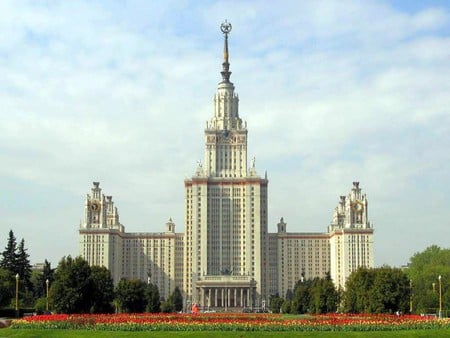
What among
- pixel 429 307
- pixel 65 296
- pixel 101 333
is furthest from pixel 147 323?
pixel 429 307

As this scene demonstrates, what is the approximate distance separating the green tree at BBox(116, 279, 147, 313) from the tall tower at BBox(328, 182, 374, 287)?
8194 cm

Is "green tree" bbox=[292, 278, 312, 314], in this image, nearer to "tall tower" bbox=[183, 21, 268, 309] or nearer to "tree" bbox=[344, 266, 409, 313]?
"tree" bbox=[344, 266, 409, 313]

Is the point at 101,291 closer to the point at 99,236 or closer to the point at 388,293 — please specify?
the point at 388,293

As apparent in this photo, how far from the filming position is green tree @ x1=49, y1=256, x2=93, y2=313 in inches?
2776

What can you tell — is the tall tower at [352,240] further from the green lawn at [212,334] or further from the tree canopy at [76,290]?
the green lawn at [212,334]

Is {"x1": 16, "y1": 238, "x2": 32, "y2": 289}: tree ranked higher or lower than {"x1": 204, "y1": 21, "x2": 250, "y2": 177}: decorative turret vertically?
lower

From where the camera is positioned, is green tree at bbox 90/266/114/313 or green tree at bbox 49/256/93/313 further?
green tree at bbox 90/266/114/313

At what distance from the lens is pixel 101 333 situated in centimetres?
4778

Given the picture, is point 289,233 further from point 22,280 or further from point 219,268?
point 22,280

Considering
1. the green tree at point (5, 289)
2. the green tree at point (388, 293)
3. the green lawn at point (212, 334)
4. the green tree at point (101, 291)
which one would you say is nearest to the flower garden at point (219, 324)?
the green lawn at point (212, 334)

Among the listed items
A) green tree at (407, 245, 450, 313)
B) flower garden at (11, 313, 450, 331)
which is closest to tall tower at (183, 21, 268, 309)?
green tree at (407, 245, 450, 313)

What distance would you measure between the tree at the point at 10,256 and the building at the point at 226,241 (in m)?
58.3

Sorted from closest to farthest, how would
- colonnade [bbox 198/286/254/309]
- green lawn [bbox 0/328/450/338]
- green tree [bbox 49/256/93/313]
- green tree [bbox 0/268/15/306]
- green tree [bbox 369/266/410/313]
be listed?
green lawn [bbox 0/328/450/338], green tree [bbox 49/256/93/313], green tree [bbox 369/266/410/313], green tree [bbox 0/268/15/306], colonnade [bbox 198/286/254/309]

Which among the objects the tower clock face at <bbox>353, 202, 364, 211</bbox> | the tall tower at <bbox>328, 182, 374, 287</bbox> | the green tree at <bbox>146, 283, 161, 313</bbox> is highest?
the tower clock face at <bbox>353, 202, 364, 211</bbox>
